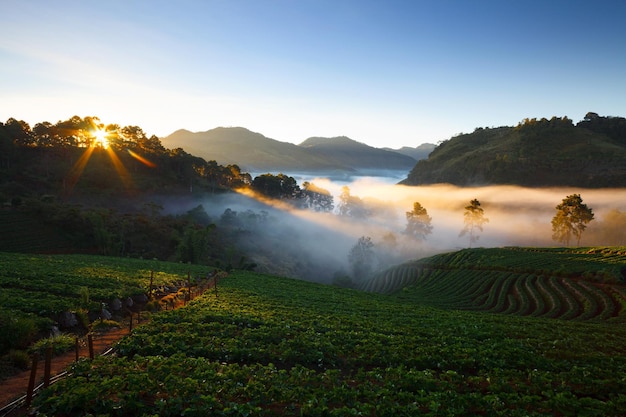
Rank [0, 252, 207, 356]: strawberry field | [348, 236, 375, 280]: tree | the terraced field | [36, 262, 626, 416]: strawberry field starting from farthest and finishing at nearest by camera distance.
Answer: [348, 236, 375, 280]: tree
the terraced field
[0, 252, 207, 356]: strawberry field
[36, 262, 626, 416]: strawberry field

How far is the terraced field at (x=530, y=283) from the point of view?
4922 centimetres

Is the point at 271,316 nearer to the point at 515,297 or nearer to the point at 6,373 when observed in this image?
the point at 6,373

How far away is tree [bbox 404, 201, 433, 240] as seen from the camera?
160 metres

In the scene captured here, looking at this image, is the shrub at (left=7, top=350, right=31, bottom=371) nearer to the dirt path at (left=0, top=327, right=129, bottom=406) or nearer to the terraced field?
the dirt path at (left=0, top=327, right=129, bottom=406)

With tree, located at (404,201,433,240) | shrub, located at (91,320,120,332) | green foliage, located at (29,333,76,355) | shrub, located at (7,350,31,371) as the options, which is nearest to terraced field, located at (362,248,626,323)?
shrub, located at (91,320,120,332)

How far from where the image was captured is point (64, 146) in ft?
465

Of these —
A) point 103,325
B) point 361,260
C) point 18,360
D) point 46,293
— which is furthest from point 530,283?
point 361,260

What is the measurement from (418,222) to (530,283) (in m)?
99.2

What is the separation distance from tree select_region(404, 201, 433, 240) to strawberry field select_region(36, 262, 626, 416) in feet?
442

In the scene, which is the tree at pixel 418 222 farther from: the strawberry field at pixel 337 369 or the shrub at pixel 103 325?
the shrub at pixel 103 325

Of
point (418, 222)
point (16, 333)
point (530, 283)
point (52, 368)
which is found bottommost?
point (530, 283)

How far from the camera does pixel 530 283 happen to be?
62500mm

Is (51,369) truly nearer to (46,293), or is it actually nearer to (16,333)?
(16,333)

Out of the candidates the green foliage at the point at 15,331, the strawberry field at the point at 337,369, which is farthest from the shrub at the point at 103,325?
the strawberry field at the point at 337,369
